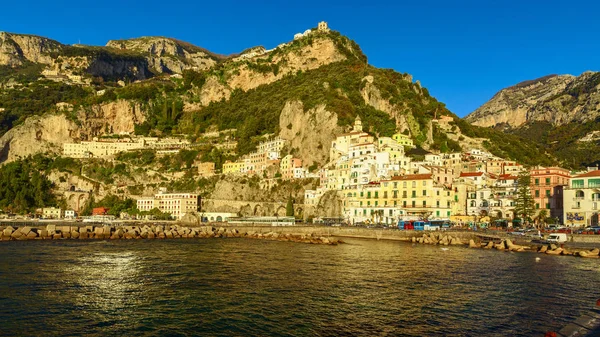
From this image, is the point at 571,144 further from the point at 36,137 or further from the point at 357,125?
the point at 36,137

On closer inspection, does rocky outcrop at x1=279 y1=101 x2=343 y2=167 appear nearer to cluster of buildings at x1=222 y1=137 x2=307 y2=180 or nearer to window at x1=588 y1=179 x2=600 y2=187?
cluster of buildings at x1=222 y1=137 x2=307 y2=180

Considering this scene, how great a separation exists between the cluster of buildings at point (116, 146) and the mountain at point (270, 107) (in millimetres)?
5023

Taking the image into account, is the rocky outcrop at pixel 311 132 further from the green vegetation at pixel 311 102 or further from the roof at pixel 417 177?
the roof at pixel 417 177

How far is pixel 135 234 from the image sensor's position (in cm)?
6550

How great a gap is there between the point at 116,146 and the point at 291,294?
123 m

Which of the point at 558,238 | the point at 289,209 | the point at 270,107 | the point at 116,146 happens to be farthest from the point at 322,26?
the point at 558,238

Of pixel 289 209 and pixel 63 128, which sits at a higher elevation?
pixel 63 128

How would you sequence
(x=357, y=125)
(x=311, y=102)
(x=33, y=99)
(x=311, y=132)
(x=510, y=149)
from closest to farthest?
(x=357, y=125)
(x=311, y=132)
(x=311, y=102)
(x=510, y=149)
(x=33, y=99)

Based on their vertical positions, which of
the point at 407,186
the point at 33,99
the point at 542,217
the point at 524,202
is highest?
the point at 33,99

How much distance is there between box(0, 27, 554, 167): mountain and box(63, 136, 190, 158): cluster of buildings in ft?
16.5

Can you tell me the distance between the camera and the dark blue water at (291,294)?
2064 centimetres

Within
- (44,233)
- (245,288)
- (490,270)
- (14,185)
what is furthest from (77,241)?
(14,185)

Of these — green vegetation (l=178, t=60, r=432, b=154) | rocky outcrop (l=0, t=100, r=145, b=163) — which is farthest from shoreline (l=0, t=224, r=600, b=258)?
rocky outcrop (l=0, t=100, r=145, b=163)

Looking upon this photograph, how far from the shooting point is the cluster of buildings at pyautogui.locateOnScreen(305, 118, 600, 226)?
60781 millimetres
